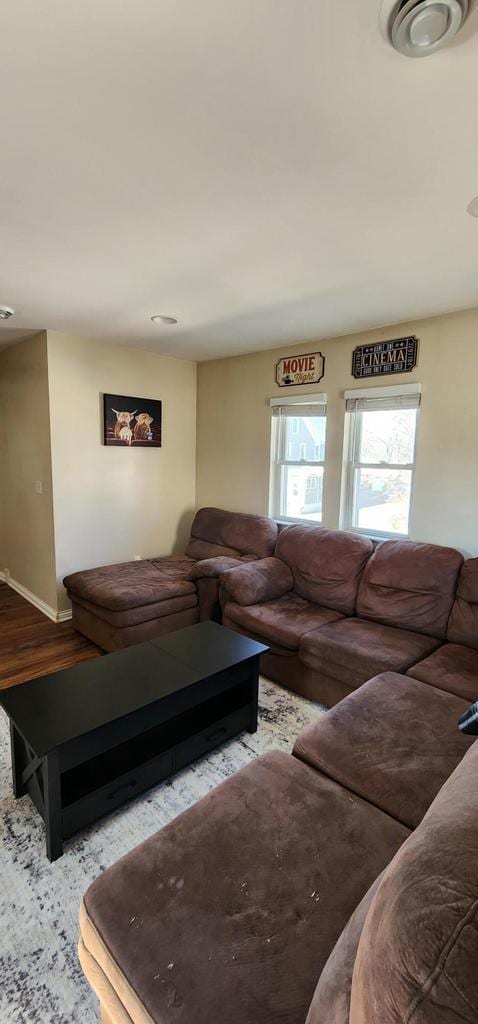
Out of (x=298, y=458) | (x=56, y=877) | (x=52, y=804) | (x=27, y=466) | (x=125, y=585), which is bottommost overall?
(x=56, y=877)

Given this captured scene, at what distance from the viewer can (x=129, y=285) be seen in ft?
8.14

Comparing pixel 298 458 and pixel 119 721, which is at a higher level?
pixel 298 458

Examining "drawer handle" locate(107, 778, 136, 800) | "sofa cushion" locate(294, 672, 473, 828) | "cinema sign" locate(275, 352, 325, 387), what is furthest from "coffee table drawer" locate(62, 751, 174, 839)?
"cinema sign" locate(275, 352, 325, 387)

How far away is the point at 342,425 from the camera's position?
3438 millimetres

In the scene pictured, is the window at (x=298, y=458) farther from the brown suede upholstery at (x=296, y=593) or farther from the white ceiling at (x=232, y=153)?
the white ceiling at (x=232, y=153)

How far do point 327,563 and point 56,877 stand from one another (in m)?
2.23

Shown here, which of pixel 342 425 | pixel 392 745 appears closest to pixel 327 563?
pixel 342 425

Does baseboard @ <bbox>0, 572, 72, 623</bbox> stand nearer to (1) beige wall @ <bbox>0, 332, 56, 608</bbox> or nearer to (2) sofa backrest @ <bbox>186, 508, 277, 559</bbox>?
(1) beige wall @ <bbox>0, 332, 56, 608</bbox>

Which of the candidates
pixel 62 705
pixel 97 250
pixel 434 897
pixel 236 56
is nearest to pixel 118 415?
pixel 97 250

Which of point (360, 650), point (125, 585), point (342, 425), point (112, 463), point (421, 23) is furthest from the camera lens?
point (112, 463)

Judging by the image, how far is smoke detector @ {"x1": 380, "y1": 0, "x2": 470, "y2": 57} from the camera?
2.93 feet

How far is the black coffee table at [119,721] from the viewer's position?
157 centimetres

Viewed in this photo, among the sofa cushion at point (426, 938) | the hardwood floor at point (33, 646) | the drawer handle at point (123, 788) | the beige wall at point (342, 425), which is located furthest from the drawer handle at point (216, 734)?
the beige wall at point (342, 425)

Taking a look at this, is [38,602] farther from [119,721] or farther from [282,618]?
[119,721]
